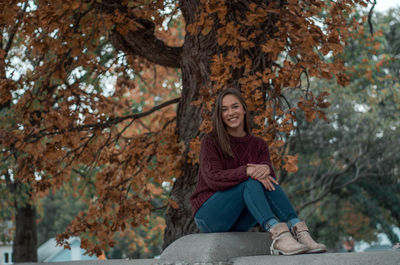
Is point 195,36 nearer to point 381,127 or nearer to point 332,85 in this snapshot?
point 332,85

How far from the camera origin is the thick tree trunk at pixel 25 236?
10523 millimetres

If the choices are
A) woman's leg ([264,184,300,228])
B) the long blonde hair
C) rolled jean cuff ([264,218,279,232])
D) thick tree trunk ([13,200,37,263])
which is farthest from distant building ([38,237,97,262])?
rolled jean cuff ([264,218,279,232])

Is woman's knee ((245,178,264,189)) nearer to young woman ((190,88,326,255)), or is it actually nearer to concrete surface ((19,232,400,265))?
young woman ((190,88,326,255))

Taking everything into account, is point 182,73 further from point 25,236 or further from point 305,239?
point 25,236

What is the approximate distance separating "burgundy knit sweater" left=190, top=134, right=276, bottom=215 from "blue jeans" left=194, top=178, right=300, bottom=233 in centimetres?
6

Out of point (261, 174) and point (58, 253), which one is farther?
point (58, 253)

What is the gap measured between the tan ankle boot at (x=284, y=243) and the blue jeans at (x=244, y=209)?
6 cm

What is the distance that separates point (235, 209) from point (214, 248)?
331mm

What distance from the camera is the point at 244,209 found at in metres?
3.65

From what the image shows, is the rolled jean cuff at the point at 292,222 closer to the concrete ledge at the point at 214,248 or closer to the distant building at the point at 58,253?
the concrete ledge at the point at 214,248

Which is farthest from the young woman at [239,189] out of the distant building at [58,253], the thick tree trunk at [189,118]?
the distant building at [58,253]

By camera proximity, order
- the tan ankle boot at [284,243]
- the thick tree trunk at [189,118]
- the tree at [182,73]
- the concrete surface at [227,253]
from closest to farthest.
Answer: the concrete surface at [227,253], the tan ankle boot at [284,243], the tree at [182,73], the thick tree trunk at [189,118]

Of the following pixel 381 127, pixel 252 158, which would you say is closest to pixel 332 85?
pixel 381 127

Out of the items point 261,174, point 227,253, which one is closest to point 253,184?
point 261,174
